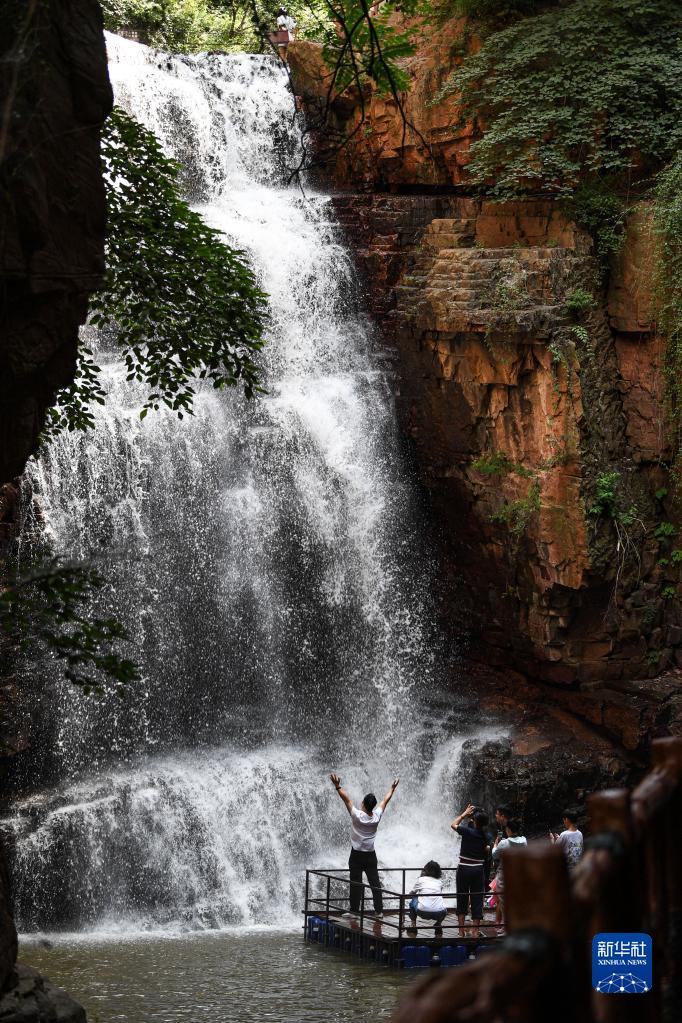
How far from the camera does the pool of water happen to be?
9.80 m

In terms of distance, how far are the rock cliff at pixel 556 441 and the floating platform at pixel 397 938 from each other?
5524 millimetres

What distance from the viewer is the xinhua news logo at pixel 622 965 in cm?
315

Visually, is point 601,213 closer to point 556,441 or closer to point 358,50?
point 556,441

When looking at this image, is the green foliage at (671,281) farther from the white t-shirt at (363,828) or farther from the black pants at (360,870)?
the black pants at (360,870)

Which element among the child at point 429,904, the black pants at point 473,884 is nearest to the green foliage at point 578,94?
the black pants at point 473,884

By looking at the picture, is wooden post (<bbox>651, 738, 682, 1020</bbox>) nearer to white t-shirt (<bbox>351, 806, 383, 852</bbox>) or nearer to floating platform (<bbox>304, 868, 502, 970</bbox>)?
floating platform (<bbox>304, 868, 502, 970</bbox>)

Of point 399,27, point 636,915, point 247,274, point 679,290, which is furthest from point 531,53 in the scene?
point 636,915

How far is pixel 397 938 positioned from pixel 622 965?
28.8ft

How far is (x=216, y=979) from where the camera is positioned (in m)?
10.9

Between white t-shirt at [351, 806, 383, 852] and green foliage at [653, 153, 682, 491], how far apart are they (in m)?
7.33

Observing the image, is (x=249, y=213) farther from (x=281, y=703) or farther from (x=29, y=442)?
(x=29, y=442)

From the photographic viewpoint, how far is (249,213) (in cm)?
2053

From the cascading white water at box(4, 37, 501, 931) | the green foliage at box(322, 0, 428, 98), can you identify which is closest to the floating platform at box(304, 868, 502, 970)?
the cascading white water at box(4, 37, 501, 931)

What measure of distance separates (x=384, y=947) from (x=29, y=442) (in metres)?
6.48
